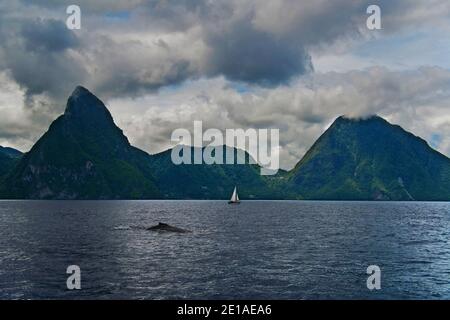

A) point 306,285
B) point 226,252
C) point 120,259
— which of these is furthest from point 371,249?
point 120,259

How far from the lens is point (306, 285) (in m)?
49.8

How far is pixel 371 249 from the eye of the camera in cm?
8644

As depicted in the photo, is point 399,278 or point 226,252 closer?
point 399,278

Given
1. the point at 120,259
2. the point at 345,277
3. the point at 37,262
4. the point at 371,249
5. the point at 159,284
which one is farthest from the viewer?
the point at 371,249
